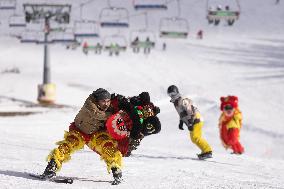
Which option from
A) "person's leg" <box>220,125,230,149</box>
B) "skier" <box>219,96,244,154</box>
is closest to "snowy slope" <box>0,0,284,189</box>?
"person's leg" <box>220,125,230,149</box>

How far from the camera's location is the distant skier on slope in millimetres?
6023

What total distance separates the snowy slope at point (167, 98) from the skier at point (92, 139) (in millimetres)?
208

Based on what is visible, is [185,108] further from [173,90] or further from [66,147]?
[66,147]

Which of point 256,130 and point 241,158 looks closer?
point 241,158

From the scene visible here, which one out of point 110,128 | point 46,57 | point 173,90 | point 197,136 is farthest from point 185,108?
point 46,57

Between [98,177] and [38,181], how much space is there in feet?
2.72

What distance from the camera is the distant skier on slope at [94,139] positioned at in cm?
602

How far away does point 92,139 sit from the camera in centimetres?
614

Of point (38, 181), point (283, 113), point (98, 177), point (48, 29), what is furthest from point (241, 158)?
point (48, 29)

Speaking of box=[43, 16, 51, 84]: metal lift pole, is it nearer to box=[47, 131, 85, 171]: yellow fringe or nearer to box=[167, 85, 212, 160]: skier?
box=[167, 85, 212, 160]: skier

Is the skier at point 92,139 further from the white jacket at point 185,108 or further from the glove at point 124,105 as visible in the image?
the white jacket at point 185,108

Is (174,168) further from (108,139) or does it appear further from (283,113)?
(283,113)

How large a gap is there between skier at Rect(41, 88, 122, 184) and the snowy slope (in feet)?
0.68

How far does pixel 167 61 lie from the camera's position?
39938 mm
